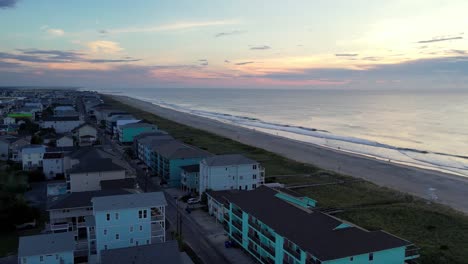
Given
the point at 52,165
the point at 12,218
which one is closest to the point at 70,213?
the point at 12,218

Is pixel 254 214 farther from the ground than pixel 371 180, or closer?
farther from the ground

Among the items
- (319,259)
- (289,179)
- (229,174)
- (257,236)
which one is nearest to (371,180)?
(289,179)

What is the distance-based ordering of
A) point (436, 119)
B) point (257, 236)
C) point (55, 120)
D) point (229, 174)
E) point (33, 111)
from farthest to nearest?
1. point (436, 119)
2. point (33, 111)
3. point (55, 120)
4. point (229, 174)
5. point (257, 236)

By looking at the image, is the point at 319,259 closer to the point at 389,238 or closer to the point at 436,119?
the point at 389,238

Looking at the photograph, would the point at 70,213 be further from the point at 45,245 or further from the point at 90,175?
the point at 90,175

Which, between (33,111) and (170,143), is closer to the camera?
(170,143)

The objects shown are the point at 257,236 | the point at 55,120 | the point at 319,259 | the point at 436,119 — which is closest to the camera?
the point at 319,259
